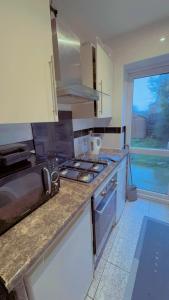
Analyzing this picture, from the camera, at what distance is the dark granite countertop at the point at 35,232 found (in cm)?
52

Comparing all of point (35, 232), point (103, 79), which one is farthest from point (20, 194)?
point (103, 79)

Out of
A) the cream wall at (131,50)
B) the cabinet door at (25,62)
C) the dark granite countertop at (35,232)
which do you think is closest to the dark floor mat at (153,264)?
the dark granite countertop at (35,232)

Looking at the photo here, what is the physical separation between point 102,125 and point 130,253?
1621 mm

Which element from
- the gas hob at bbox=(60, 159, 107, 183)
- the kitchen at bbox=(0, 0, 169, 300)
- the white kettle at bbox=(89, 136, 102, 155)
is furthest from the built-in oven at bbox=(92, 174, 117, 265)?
the white kettle at bbox=(89, 136, 102, 155)

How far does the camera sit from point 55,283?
72cm

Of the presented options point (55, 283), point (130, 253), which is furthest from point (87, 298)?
point (55, 283)

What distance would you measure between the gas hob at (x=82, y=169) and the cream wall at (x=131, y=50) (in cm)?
78

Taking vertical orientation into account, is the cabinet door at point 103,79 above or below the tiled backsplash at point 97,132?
above

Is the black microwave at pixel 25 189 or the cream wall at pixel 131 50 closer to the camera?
the black microwave at pixel 25 189

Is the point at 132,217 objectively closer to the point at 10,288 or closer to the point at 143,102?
the point at 143,102

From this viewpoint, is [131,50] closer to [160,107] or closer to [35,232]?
[160,107]

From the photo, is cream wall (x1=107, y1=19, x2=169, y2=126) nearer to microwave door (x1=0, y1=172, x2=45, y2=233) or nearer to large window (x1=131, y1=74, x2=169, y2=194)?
large window (x1=131, y1=74, x2=169, y2=194)

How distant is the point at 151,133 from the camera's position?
205 centimetres

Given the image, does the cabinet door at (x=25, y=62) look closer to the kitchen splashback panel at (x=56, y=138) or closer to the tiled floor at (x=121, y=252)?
the kitchen splashback panel at (x=56, y=138)
